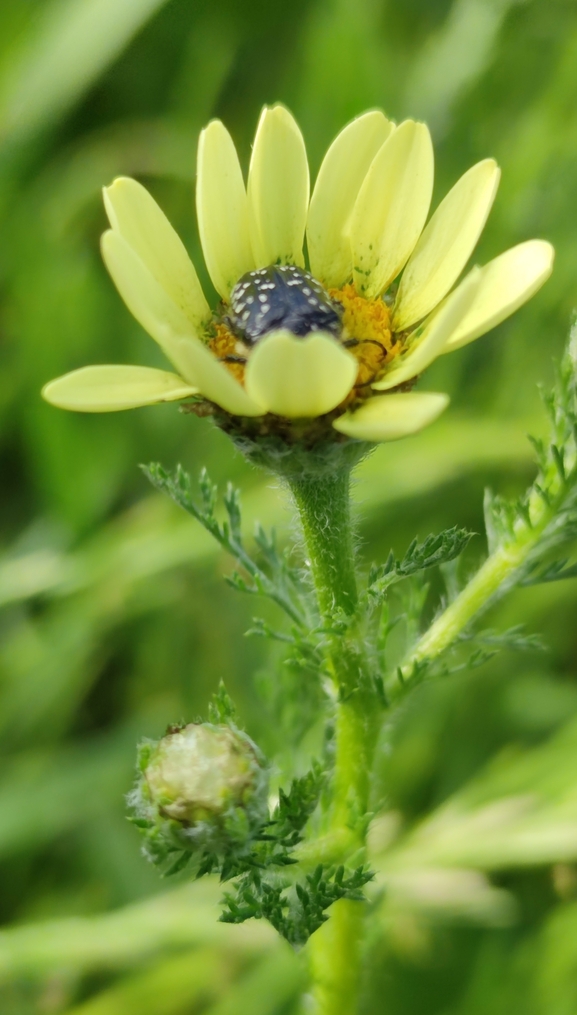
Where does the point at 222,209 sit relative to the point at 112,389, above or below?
above

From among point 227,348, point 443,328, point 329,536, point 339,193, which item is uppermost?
point 339,193

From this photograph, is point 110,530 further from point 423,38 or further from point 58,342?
point 423,38

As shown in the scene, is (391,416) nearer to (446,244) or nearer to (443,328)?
(443,328)

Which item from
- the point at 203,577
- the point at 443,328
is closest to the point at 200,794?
the point at 443,328

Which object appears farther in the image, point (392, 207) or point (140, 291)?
point (392, 207)

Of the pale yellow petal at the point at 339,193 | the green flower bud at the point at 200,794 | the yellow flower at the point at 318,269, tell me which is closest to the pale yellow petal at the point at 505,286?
the yellow flower at the point at 318,269

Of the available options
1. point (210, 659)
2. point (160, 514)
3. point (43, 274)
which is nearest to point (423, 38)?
point (43, 274)

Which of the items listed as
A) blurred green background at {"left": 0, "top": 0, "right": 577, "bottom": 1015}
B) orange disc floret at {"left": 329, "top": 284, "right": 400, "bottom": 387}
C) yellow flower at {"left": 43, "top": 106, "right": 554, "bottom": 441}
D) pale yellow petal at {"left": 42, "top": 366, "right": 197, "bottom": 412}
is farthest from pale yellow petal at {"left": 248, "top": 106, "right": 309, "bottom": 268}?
blurred green background at {"left": 0, "top": 0, "right": 577, "bottom": 1015}

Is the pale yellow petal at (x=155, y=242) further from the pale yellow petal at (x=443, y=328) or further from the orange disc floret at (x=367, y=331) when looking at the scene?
the pale yellow petal at (x=443, y=328)
